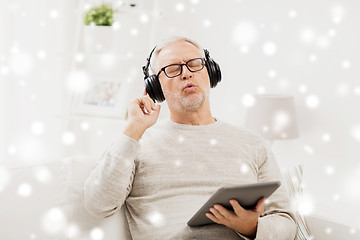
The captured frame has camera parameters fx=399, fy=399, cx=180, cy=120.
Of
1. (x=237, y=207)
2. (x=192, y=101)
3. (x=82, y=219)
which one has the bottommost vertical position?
(x=82, y=219)

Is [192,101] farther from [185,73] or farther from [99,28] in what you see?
[99,28]

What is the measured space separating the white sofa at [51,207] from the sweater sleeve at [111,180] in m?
0.04

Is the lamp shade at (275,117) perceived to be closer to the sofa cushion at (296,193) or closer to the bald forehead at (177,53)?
the sofa cushion at (296,193)

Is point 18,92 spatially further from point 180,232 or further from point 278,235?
point 278,235

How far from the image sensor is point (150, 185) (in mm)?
1232

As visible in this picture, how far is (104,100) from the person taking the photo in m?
2.50

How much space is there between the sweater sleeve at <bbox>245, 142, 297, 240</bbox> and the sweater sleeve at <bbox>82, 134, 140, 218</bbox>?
404 millimetres

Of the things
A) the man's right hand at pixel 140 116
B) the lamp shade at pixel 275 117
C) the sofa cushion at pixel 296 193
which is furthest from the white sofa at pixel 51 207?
the lamp shade at pixel 275 117

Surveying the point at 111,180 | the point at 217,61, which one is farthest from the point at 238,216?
the point at 217,61

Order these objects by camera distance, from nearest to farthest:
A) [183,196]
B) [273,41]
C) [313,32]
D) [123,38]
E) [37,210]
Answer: [37,210]
[183,196]
[313,32]
[273,41]
[123,38]

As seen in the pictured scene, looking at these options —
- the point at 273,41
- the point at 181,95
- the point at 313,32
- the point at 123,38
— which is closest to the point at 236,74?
the point at 273,41

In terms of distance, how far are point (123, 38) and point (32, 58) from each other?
0.58m

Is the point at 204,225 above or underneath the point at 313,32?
underneath

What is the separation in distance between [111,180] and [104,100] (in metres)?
1.43
